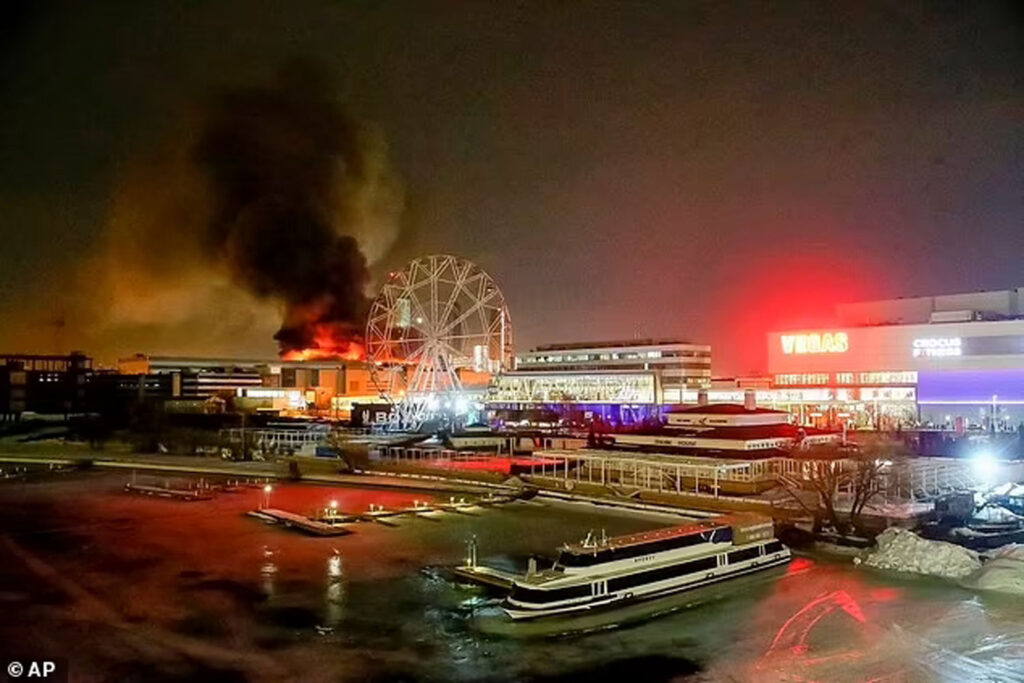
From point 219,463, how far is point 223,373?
53.8 m

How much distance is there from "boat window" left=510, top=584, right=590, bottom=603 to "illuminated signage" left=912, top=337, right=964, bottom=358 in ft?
147

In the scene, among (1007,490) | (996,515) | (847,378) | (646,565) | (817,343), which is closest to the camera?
(646,565)

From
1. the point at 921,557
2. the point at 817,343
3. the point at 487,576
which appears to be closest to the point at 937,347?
the point at 817,343

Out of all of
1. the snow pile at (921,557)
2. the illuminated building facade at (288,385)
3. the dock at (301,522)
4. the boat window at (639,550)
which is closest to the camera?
the boat window at (639,550)

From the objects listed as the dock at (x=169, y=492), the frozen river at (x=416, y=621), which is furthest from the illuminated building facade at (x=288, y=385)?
the frozen river at (x=416, y=621)

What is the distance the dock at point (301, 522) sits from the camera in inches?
950

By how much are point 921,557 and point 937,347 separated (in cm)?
3877

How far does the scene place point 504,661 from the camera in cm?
1380

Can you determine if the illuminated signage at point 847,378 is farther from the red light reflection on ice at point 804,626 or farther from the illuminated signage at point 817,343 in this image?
the red light reflection on ice at point 804,626

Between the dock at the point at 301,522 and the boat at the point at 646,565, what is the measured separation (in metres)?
8.34

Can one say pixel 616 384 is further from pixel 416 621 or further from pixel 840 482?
pixel 416 621

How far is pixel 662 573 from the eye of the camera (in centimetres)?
1784

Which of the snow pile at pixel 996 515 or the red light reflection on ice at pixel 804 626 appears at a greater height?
the snow pile at pixel 996 515

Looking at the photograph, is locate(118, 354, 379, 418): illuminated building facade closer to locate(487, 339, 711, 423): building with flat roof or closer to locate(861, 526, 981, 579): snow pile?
locate(487, 339, 711, 423): building with flat roof
